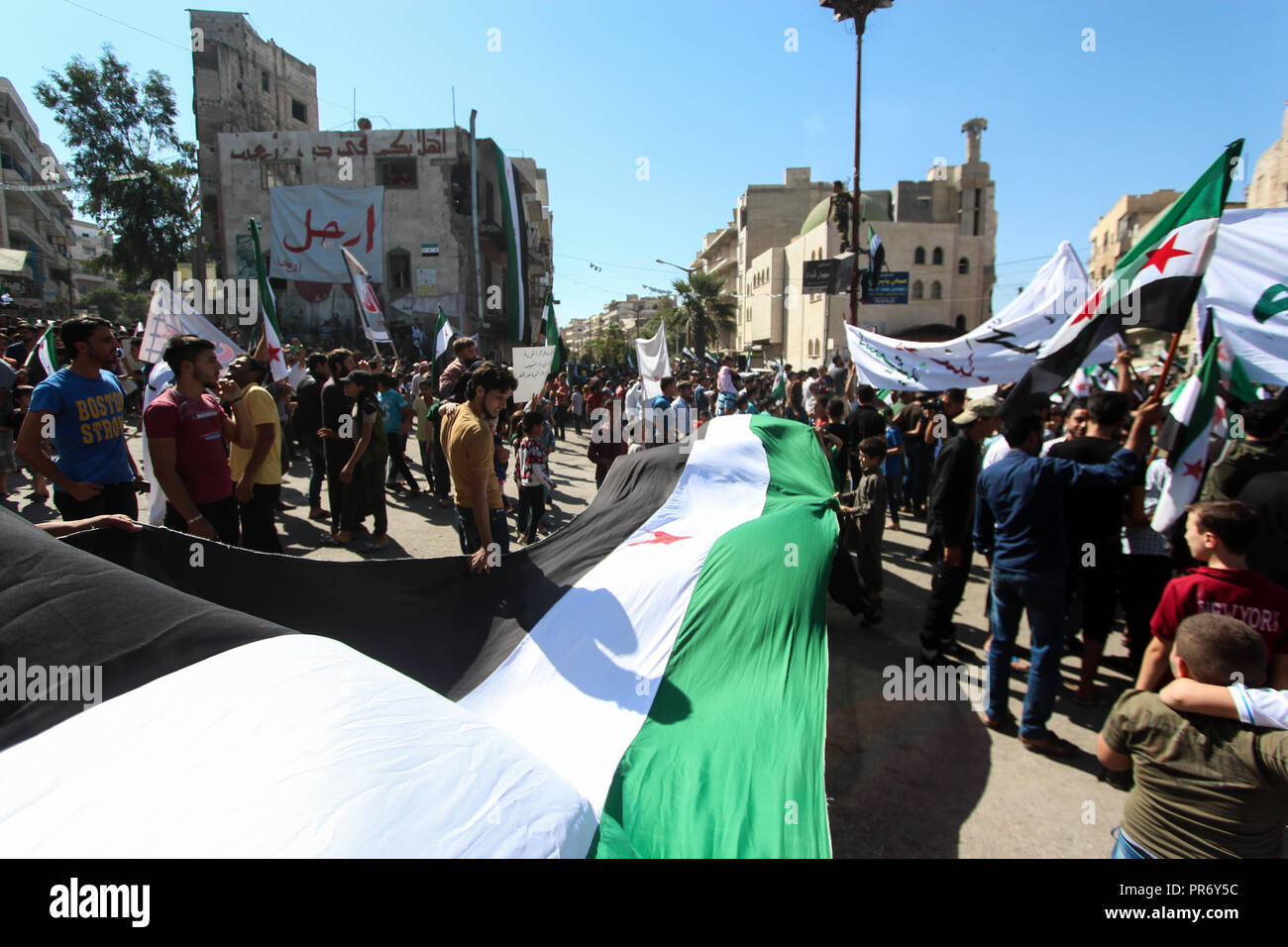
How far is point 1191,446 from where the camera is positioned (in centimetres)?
417

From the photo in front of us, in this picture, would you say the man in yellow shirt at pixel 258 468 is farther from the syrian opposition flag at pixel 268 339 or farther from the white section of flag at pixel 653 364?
the white section of flag at pixel 653 364

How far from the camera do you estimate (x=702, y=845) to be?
2.32 metres

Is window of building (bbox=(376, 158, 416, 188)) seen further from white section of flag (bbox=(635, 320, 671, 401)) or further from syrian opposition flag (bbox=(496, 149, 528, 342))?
white section of flag (bbox=(635, 320, 671, 401))

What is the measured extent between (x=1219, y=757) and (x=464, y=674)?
3216 millimetres

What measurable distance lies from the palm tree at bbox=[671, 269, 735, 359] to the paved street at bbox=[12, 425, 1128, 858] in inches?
1786

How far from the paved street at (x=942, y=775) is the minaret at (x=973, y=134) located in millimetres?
53597

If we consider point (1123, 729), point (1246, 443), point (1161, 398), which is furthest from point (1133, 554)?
point (1123, 729)

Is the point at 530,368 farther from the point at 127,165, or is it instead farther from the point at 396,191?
the point at 127,165

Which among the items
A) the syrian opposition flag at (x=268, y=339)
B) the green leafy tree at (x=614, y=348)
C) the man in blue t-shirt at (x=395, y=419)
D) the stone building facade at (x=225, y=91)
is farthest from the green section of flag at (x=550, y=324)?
the green leafy tree at (x=614, y=348)

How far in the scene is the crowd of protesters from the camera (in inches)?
81.0

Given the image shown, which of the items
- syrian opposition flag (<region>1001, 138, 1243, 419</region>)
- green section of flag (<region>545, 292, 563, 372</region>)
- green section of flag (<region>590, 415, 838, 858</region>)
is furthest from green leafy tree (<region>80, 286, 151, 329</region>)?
syrian opposition flag (<region>1001, 138, 1243, 419</region>)

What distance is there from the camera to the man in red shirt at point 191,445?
416 cm

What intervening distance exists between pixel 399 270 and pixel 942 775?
105ft

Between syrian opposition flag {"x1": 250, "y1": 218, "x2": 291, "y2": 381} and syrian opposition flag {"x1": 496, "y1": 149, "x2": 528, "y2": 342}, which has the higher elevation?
syrian opposition flag {"x1": 496, "y1": 149, "x2": 528, "y2": 342}
